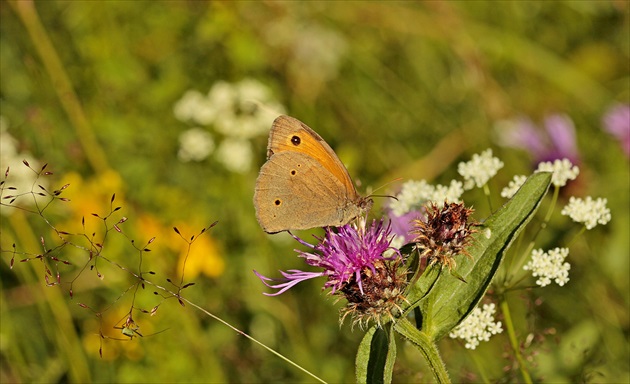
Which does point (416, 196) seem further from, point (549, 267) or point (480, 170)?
point (549, 267)

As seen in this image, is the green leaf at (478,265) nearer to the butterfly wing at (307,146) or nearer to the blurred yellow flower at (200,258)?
the butterfly wing at (307,146)

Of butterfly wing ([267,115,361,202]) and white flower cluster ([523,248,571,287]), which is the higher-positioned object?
butterfly wing ([267,115,361,202])

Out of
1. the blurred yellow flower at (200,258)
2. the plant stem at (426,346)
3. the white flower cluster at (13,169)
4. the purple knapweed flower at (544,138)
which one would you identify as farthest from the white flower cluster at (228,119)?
the plant stem at (426,346)

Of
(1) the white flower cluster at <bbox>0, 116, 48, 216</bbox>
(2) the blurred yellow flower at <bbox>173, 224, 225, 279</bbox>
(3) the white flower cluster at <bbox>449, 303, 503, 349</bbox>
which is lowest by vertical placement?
(2) the blurred yellow flower at <bbox>173, 224, 225, 279</bbox>

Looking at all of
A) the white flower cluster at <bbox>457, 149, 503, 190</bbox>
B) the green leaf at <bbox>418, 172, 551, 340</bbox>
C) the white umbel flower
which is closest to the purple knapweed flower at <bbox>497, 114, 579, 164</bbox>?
the white flower cluster at <bbox>457, 149, 503, 190</bbox>

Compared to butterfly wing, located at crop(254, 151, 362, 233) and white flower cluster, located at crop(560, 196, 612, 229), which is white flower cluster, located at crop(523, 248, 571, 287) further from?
butterfly wing, located at crop(254, 151, 362, 233)

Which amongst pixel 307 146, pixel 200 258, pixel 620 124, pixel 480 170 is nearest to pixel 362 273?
pixel 307 146
